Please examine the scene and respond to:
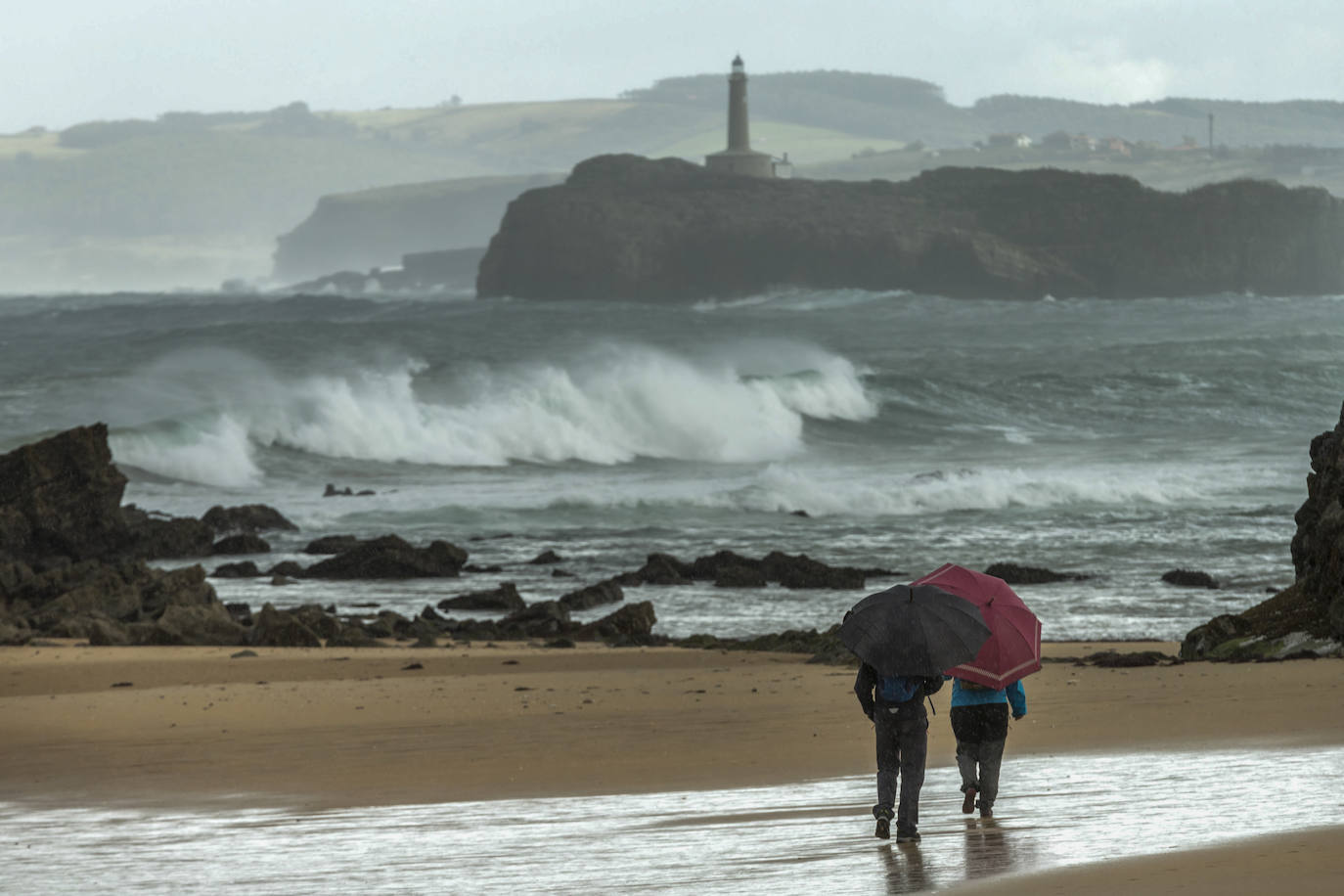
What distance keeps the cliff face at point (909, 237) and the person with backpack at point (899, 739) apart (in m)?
94.8

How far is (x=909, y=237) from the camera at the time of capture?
102062mm

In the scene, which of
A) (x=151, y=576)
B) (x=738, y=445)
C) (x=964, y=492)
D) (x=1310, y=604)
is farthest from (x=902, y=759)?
(x=738, y=445)

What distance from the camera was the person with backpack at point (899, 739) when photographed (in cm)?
529

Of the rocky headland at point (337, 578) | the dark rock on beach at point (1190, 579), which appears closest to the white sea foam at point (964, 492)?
the rocky headland at point (337, 578)

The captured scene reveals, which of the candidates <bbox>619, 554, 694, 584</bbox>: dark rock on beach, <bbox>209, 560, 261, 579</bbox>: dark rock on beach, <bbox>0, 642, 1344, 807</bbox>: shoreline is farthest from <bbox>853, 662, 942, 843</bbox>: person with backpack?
<bbox>209, 560, 261, 579</bbox>: dark rock on beach

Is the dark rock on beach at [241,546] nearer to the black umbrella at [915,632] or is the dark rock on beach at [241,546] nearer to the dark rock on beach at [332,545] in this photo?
the dark rock on beach at [332,545]

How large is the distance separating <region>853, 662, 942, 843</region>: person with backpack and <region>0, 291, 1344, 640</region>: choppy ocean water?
307 inches

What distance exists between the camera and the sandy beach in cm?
719

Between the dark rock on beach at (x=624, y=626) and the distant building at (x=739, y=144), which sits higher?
the distant building at (x=739, y=144)

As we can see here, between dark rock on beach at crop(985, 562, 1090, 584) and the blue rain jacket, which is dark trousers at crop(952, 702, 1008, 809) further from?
dark rock on beach at crop(985, 562, 1090, 584)

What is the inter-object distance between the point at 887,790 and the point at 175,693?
6.21 m

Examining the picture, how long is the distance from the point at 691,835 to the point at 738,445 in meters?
29.5

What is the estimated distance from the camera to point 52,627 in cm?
1349

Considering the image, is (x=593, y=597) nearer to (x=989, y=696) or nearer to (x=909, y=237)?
(x=989, y=696)
